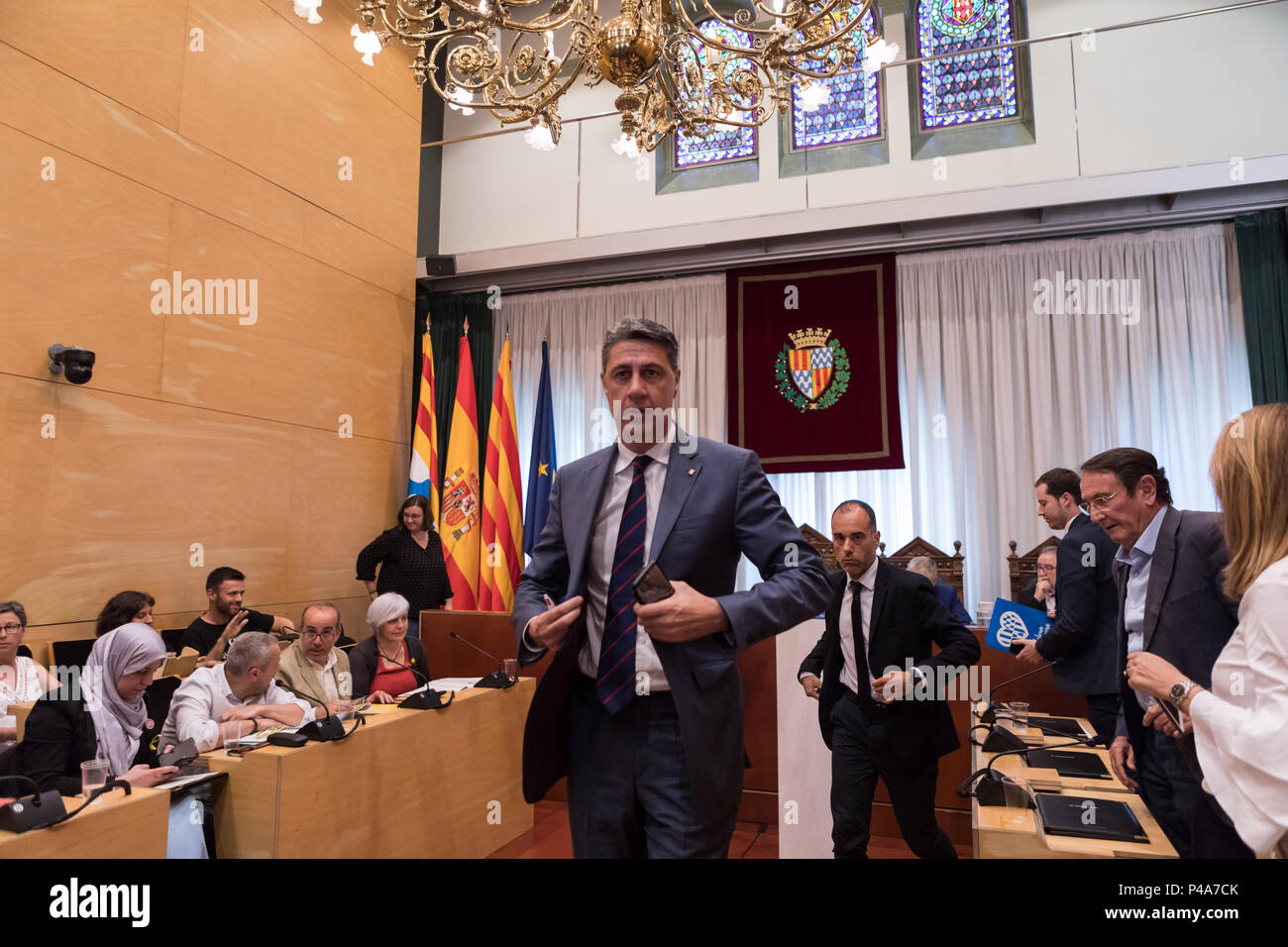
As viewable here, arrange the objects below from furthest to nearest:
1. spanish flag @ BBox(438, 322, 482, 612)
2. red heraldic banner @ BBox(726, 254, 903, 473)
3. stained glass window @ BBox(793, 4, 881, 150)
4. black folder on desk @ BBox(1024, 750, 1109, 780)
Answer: stained glass window @ BBox(793, 4, 881, 150)
red heraldic banner @ BBox(726, 254, 903, 473)
spanish flag @ BBox(438, 322, 482, 612)
black folder on desk @ BBox(1024, 750, 1109, 780)

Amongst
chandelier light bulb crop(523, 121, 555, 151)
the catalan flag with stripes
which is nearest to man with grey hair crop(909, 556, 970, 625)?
chandelier light bulb crop(523, 121, 555, 151)

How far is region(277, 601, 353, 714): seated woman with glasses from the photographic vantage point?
350cm

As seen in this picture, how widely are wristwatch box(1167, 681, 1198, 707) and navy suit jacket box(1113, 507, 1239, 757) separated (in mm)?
513

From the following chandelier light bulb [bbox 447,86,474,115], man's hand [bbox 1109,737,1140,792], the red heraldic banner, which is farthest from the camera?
the red heraldic banner

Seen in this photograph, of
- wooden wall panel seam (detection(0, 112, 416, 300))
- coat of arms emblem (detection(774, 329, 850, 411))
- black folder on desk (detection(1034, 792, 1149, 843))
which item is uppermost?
wooden wall panel seam (detection(0, 112, 416, 300))

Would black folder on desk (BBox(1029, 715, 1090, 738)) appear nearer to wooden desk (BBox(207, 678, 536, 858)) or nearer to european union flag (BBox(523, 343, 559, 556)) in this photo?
wooden desk (BBox(207, 678, 536, 858))

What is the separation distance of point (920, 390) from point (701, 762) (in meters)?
5.85

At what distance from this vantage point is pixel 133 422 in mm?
4578

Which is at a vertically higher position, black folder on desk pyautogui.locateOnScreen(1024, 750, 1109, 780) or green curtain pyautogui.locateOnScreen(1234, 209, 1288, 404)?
green curtain pyautogui.locateOnScreen(1234, 209, 1288, 404)

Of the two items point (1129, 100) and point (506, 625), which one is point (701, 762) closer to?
point (506, 625)

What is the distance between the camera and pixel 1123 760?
2.21 m

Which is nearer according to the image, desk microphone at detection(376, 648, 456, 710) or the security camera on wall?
desk microphone at detection(376, 648, 456, 710)

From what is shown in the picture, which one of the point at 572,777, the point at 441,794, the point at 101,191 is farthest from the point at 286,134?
the point at 572,777

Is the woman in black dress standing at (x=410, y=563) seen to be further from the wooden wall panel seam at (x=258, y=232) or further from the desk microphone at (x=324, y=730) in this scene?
the desk microphone at (x=324, y=730)
